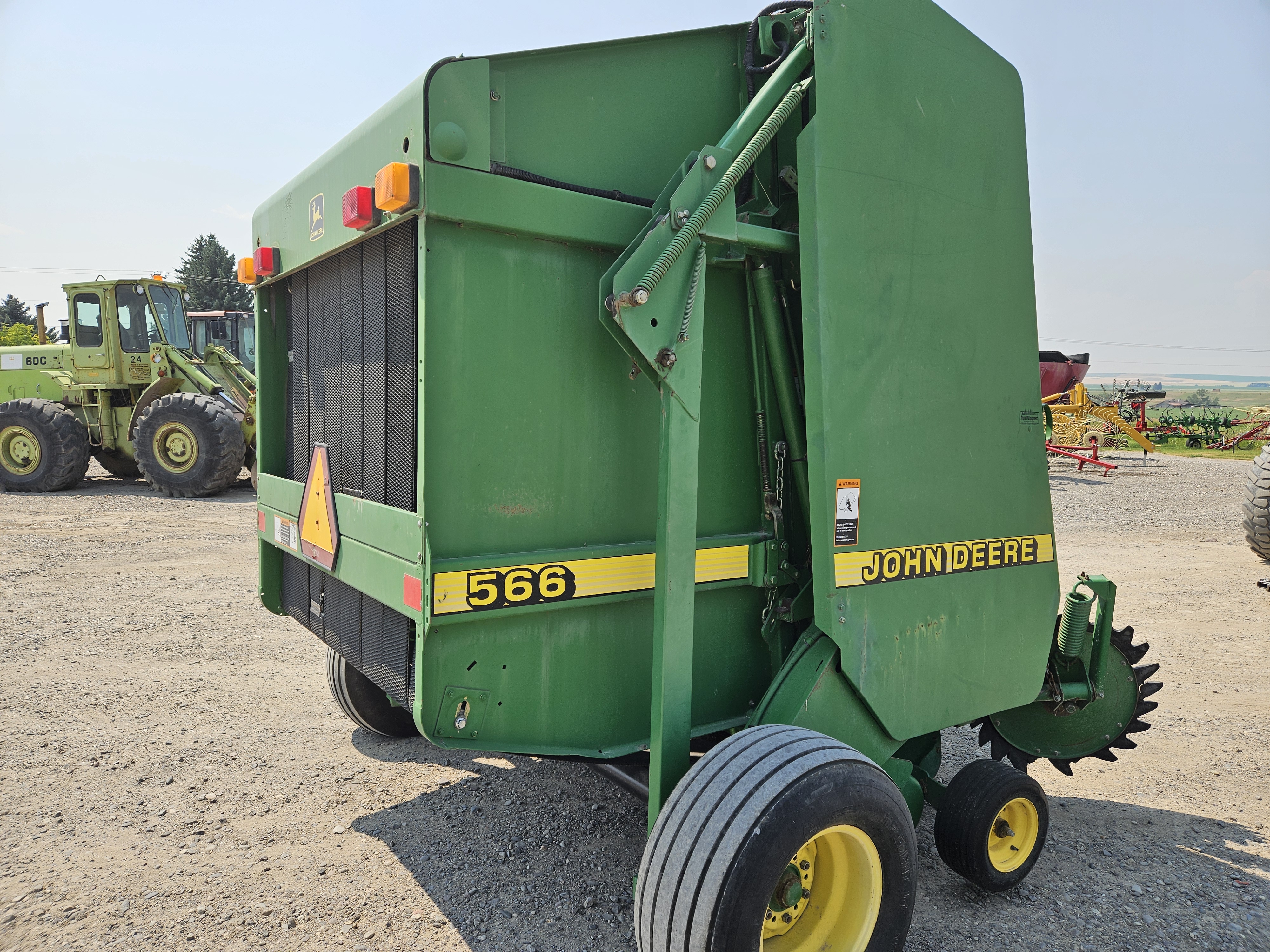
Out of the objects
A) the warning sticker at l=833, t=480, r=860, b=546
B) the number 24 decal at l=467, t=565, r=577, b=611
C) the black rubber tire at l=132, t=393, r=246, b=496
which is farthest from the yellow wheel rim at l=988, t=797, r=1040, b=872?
the black rubber tire at l=132, t=393, r=246, b=496

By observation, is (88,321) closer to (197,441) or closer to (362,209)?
(197,441)

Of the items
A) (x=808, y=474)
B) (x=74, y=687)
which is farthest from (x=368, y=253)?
(x=74, y=687)

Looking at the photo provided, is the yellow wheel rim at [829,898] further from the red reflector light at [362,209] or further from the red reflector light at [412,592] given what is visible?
the red reflector light at [362,209]

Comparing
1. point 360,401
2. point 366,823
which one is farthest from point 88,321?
point 360,401

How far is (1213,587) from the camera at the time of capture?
749cm

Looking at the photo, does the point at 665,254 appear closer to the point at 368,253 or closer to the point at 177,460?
the point at 368,253

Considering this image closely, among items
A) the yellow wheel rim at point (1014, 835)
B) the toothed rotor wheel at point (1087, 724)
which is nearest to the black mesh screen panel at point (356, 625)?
the yellow wheel rim at point (1014, 835)

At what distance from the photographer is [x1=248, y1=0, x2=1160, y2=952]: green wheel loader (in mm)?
2203

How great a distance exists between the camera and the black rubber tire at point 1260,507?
25.2 ft

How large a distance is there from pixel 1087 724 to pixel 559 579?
8.40ft

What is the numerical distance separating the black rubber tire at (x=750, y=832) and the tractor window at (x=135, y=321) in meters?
13.2

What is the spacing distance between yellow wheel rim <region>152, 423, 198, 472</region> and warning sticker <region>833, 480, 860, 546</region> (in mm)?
11495

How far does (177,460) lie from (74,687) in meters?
8.27

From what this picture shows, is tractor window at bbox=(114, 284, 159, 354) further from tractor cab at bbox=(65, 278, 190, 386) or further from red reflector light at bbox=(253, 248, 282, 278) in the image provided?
red reflector light at bbox=(253, 248, 282, 278)
